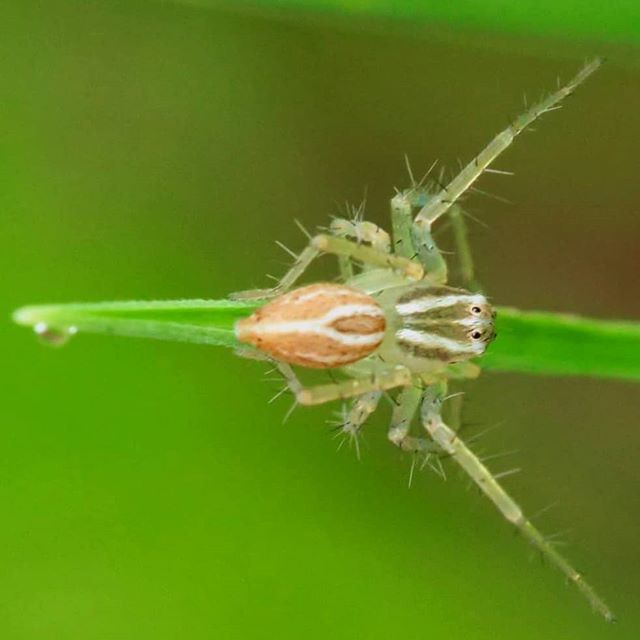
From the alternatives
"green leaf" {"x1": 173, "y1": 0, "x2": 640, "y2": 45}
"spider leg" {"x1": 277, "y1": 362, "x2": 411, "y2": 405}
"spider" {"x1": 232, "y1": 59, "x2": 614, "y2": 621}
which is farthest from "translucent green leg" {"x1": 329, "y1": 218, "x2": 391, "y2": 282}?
"green leaf" {"x1": 173, "y1": 0, "x2": 640, "y2": 45}

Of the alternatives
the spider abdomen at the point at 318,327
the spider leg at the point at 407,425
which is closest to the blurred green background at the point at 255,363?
the spider leg at the point at 407,425

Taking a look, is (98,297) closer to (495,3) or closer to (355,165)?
(355,165)

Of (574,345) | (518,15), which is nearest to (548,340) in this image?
(574,345)

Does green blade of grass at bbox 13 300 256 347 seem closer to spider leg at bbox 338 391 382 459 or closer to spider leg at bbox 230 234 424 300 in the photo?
spider leg at bbox 230 234 424 300

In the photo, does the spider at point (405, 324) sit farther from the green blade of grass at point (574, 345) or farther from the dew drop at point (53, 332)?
the dew drop at point (53, 332)

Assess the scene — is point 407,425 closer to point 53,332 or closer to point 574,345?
point 574,345

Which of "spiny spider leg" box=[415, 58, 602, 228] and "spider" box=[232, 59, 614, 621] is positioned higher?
"spiny spider leg" box=[415, 58, 602, 228]
